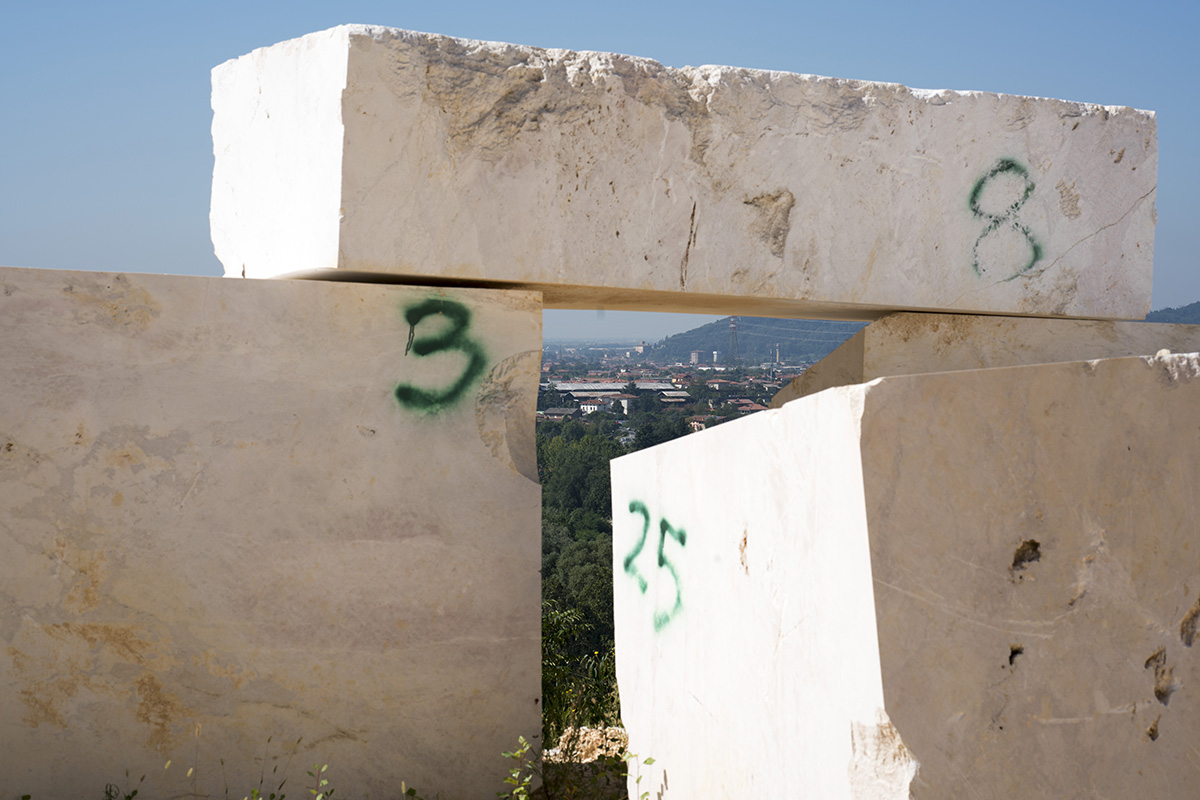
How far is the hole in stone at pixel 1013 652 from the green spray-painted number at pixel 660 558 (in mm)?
880

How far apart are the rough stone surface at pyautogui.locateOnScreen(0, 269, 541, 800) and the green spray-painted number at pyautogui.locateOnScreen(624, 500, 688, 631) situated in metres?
0.43

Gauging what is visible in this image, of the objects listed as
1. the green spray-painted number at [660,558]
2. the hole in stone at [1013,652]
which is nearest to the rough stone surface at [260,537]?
the green spray-painted number at [660,558]

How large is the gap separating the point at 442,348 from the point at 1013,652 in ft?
6.28

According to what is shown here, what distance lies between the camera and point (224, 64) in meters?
3.46

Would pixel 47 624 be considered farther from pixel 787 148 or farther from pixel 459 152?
pixel 787 148

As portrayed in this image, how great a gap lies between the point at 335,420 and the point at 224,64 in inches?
63.4

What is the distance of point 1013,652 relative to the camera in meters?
1.54

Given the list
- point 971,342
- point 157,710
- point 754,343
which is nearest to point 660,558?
point 157,710

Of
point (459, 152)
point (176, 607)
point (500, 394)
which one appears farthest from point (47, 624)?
point (459, 152)

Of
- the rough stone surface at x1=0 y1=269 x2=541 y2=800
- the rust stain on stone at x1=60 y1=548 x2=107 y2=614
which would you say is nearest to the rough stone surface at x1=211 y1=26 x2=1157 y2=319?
the rough stone surface at x1=0 y1=269 x2=541 y2=800

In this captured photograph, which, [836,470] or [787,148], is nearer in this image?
[836,470]

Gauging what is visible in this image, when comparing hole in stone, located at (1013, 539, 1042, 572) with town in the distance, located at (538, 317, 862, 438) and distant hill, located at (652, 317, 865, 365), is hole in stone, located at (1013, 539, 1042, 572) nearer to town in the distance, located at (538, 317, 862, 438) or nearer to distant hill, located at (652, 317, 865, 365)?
town in the distance, located at (538, 317, 862, 438)

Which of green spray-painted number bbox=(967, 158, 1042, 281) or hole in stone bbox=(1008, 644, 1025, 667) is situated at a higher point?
green spray-painted number bbox=(967, 158, 1042, 281)

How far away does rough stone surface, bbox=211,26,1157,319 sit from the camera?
2.84 metres
